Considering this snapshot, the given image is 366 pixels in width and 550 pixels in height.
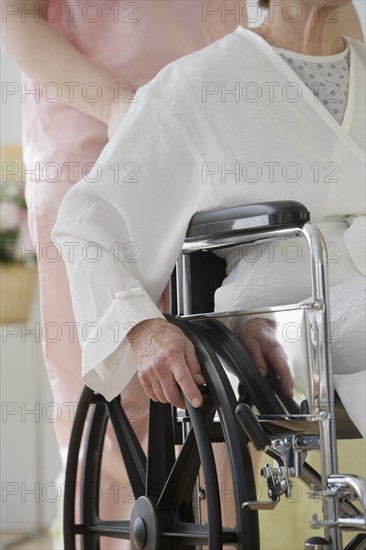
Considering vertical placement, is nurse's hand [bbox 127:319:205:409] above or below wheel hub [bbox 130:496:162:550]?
above

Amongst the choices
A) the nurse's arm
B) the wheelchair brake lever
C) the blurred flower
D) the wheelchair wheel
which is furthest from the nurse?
the blurred flower

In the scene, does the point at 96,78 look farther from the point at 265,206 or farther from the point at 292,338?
the point at 292,338

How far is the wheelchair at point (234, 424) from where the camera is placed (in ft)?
4.48

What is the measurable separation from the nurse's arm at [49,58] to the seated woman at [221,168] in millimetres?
190

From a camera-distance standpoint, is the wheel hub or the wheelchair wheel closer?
the wheelchair wheel

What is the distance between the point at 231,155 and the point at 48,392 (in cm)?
216

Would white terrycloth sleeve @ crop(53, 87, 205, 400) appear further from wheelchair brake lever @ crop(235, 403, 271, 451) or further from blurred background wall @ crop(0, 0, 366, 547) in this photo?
blurred background wall @ crop(0, 0, 366, 547)

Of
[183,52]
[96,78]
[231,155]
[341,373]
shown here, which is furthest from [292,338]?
[183,52]

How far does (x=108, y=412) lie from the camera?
178 cm

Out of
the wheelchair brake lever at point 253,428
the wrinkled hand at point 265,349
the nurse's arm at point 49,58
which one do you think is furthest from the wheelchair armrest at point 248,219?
the nurse's arm at point 49,58

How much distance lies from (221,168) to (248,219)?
0.79 feet

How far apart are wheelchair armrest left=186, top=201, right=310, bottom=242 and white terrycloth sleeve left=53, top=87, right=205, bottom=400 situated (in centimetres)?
6

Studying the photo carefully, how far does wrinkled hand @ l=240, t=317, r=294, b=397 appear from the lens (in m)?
1.45

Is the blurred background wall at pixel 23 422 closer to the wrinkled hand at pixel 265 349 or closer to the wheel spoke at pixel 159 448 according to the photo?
the wheel spoke at pixel 159 448
